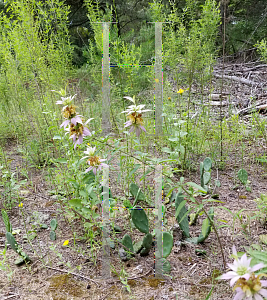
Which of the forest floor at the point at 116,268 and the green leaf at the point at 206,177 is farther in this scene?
the green leaf at the point at 206,177

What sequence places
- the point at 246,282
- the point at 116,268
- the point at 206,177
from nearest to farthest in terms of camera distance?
the point at 246,282
the point at 116,268
the point at 206,177

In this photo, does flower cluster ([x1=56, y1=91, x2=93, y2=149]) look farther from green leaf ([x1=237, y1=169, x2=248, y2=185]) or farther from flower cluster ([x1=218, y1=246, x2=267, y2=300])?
green leaf ([x1=237, y1=169, x2=248, y2=185])

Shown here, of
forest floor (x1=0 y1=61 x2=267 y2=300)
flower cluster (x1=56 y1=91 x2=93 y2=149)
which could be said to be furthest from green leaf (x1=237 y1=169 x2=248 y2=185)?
flower cluster (x1=56 y1=91 x2=93 y2=149)

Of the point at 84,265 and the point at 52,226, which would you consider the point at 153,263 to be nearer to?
the point at 84,265

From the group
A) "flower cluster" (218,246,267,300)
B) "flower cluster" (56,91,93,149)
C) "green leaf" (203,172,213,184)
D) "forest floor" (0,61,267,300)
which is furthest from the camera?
"green leaf" (203,172,213,184)

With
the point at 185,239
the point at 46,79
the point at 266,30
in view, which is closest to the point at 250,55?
the point at 266,30

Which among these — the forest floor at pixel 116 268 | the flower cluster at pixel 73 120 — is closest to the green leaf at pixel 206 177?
the forest floor at pixel 116 268

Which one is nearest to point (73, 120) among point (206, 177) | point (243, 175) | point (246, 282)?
point (246, 282)

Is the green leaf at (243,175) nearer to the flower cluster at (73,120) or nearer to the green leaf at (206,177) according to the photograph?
the green leaf at (206,177)

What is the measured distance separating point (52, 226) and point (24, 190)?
727 millimetres

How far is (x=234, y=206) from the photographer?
1703 mm

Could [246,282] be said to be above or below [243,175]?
above

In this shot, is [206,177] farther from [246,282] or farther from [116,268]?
[246,282]

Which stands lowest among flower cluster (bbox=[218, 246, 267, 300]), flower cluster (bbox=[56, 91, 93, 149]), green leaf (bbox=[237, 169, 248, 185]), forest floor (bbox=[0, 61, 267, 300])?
forest floor (bbox=[0, 61, 267, 300])
